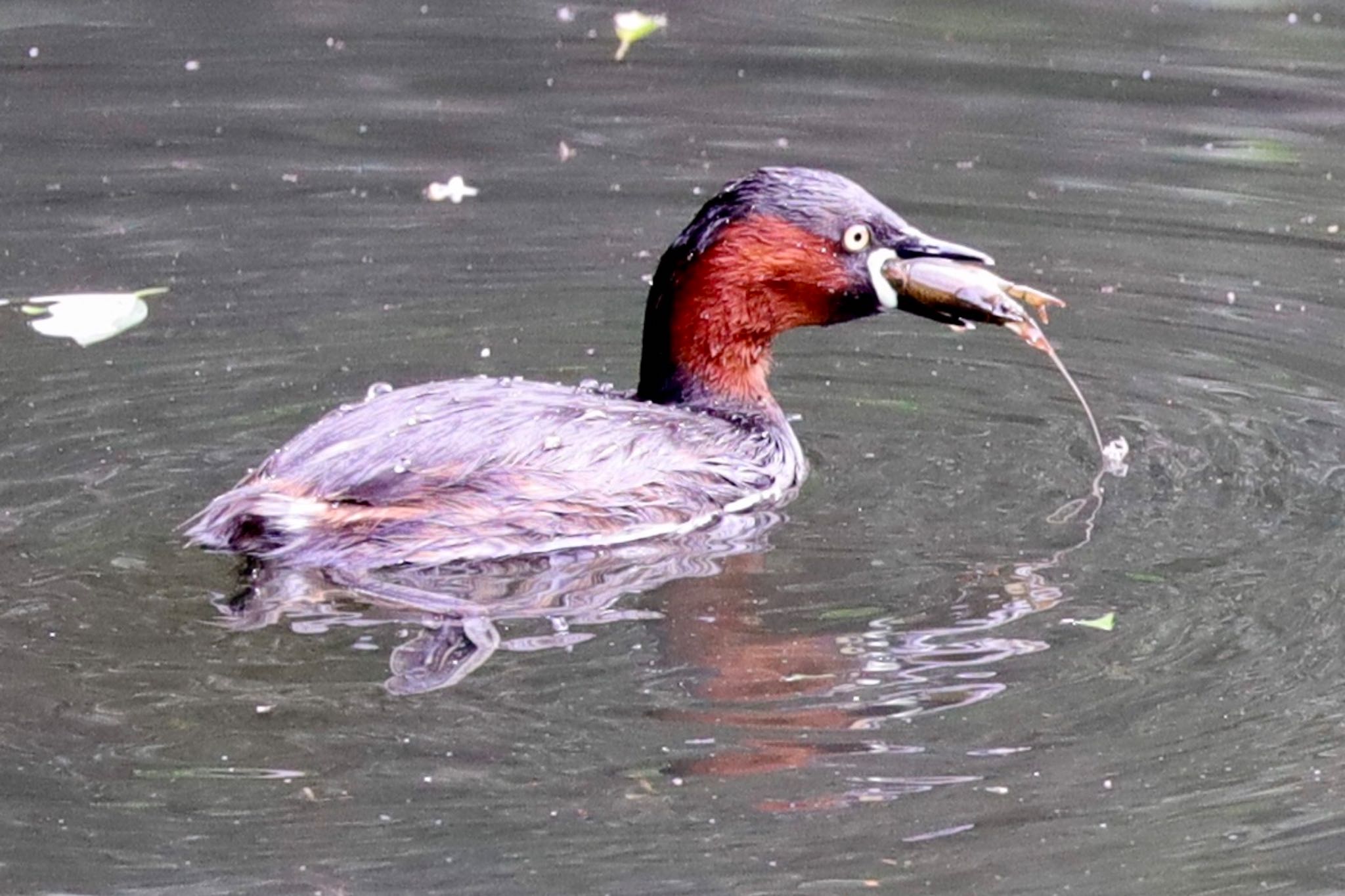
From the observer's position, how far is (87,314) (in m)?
7.94

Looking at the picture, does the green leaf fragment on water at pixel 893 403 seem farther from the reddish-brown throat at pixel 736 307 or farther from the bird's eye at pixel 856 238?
the bird's eye at pixel 856 238

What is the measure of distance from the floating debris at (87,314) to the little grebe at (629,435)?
159 cm

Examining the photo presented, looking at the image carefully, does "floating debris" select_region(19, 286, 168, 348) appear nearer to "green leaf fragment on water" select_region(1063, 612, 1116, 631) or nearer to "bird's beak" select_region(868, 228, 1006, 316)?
"bird's beak" select_region(868, 228, 1006, 316)

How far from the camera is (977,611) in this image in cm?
588

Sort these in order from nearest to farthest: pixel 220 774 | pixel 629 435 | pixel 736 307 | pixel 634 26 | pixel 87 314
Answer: pixel 220 774
pixel 629 435
pixel 736 307
pixel 87 314
pixel 634 26

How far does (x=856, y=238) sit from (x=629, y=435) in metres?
0.93

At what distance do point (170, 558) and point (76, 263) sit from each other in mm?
2652

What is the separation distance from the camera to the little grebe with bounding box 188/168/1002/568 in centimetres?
608

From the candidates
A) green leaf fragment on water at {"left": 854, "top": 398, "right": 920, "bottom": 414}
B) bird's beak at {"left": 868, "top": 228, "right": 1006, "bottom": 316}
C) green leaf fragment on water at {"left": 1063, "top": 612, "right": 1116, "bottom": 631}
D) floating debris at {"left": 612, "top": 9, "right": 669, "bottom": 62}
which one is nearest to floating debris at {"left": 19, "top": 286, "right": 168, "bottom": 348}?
green leaf fragment on water at {"left": 854, "top": 398, "right": 920, "bottom": 414}

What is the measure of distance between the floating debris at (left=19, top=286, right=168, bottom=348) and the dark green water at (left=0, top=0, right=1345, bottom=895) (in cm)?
9

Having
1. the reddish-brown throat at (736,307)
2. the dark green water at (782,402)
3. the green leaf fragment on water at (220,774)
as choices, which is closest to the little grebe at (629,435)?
the reddish-brown throat at (736,307)

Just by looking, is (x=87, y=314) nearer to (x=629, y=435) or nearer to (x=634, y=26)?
(x=629, y=435)

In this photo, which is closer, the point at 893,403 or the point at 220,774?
the point at 220,774

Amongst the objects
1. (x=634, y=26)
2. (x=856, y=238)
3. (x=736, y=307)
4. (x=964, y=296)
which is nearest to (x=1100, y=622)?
(x=964, y=296)
